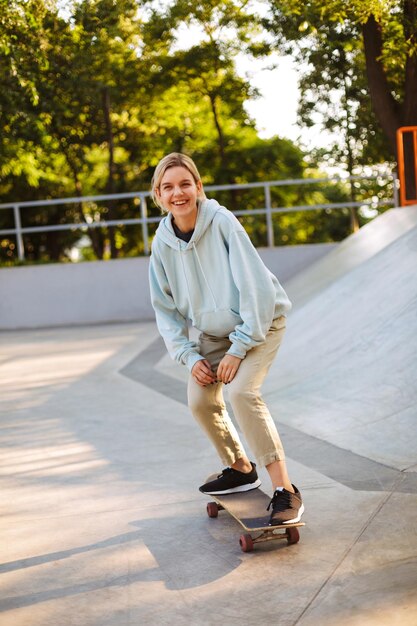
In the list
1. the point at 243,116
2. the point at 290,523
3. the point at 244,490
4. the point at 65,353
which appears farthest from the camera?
the point at 243,116

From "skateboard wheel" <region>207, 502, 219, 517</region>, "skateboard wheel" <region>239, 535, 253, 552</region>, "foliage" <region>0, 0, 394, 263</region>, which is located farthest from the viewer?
"foliage" <region>0, 0, 394, 263</region>

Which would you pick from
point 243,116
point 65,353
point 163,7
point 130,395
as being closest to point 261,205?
point 243,116

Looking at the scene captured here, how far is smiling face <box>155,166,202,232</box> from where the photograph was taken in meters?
4.13

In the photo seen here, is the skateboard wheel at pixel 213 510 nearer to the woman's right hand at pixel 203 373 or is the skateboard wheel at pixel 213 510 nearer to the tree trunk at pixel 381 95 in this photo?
the woman's right hand at pixel 203 373

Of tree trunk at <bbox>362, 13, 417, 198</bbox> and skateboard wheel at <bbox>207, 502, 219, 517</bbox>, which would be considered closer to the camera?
skateboard wheel at <bbox>207, 502, 219, 517</bbox>

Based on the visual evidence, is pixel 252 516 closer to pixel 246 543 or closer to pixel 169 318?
pixel 246 543

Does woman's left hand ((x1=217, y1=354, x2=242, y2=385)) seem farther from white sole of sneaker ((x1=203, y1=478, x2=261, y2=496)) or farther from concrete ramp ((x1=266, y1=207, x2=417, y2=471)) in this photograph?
concrete ramp ((x1=266, y1=207, x2=417, y2=471))

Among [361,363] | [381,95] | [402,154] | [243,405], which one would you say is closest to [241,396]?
[243,405]

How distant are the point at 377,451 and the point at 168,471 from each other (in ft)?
4.42

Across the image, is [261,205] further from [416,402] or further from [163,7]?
[416,402]

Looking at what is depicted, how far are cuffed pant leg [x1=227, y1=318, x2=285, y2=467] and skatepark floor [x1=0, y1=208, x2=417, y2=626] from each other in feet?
1.45

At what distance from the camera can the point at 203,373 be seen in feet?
13.6

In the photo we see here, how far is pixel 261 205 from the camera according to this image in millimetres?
28734

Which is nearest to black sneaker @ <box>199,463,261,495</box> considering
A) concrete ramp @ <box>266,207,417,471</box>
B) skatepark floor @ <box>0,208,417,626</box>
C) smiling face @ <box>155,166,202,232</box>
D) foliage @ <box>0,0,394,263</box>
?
skatepark floor @ <box>0,208,417,626</box>
